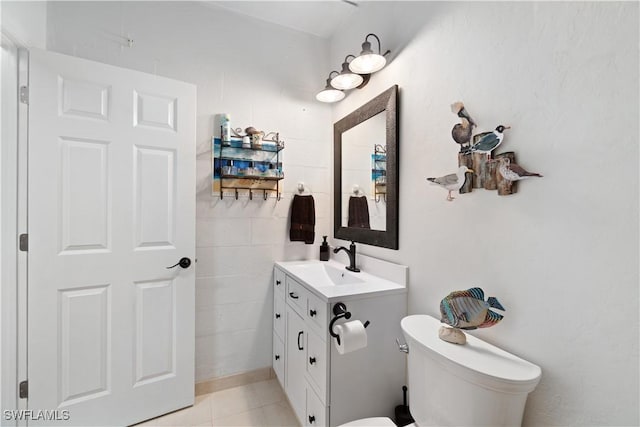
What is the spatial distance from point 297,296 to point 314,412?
57 cm

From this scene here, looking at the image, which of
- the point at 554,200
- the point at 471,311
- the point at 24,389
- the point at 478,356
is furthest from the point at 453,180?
the point at 24,389

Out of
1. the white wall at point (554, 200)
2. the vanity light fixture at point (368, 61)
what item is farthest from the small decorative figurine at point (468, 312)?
the vanity light fixture at point (368, 61)

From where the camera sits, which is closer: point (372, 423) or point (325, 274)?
point (372, 423)

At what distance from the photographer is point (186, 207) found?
1759mm

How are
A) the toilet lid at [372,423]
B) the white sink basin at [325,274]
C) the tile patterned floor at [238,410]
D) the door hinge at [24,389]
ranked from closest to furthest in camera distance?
the toilet lid at [372,423] → the door hinge at [24,389] → the tile patterned floor at [238,410] → the white sink basin at [325,274]

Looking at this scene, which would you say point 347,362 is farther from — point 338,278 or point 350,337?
point 338,278

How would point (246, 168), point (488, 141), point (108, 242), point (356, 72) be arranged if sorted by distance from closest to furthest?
point (488, 141), point (108, 242), point (356, 72), point (246, 168)

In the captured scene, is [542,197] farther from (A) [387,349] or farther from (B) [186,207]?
(B) [186,207]

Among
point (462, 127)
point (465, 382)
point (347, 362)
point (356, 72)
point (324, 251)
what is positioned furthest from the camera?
point (324, 251)

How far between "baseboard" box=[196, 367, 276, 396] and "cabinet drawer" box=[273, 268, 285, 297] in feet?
1.94

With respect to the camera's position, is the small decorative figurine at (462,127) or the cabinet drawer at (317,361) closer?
the small decorative figurine at (462,127)

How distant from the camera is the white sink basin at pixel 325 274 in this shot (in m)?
1.80

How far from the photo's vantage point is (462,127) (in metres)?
1.18

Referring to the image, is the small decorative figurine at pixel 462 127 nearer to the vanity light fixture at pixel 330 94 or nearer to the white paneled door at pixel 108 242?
the vanity light fixture at pixel 330 94
